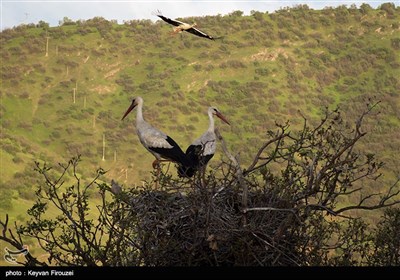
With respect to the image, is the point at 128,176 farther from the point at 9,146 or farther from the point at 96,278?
the point at 96,278

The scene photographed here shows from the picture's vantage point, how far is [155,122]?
56.8 meters

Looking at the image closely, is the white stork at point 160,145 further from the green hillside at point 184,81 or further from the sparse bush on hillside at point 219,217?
the green hillside at point 184,81

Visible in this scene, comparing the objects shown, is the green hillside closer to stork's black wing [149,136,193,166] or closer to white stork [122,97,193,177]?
white stork [122,97,193,177]

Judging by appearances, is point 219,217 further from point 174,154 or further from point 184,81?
point 184,81

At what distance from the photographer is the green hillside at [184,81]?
179ft

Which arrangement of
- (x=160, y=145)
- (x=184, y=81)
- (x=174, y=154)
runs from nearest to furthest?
(x=174, y=154) < (x=160, y=145) < (x=184, y=81)

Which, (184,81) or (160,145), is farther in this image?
(184,81)

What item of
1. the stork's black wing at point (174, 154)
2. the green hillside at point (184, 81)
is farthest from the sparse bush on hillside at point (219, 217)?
the green hillside at point (184, 81)

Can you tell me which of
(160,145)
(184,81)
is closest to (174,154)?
(160,145)

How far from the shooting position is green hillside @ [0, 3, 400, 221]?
54469mm

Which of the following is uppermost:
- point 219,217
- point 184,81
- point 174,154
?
point 184,81

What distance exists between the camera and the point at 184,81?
2581 inches

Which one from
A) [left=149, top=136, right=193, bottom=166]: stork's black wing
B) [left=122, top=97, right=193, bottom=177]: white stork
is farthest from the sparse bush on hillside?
[left=122, top=97, right=193, bottom=177]: white stork

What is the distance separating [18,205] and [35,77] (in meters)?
32.0
